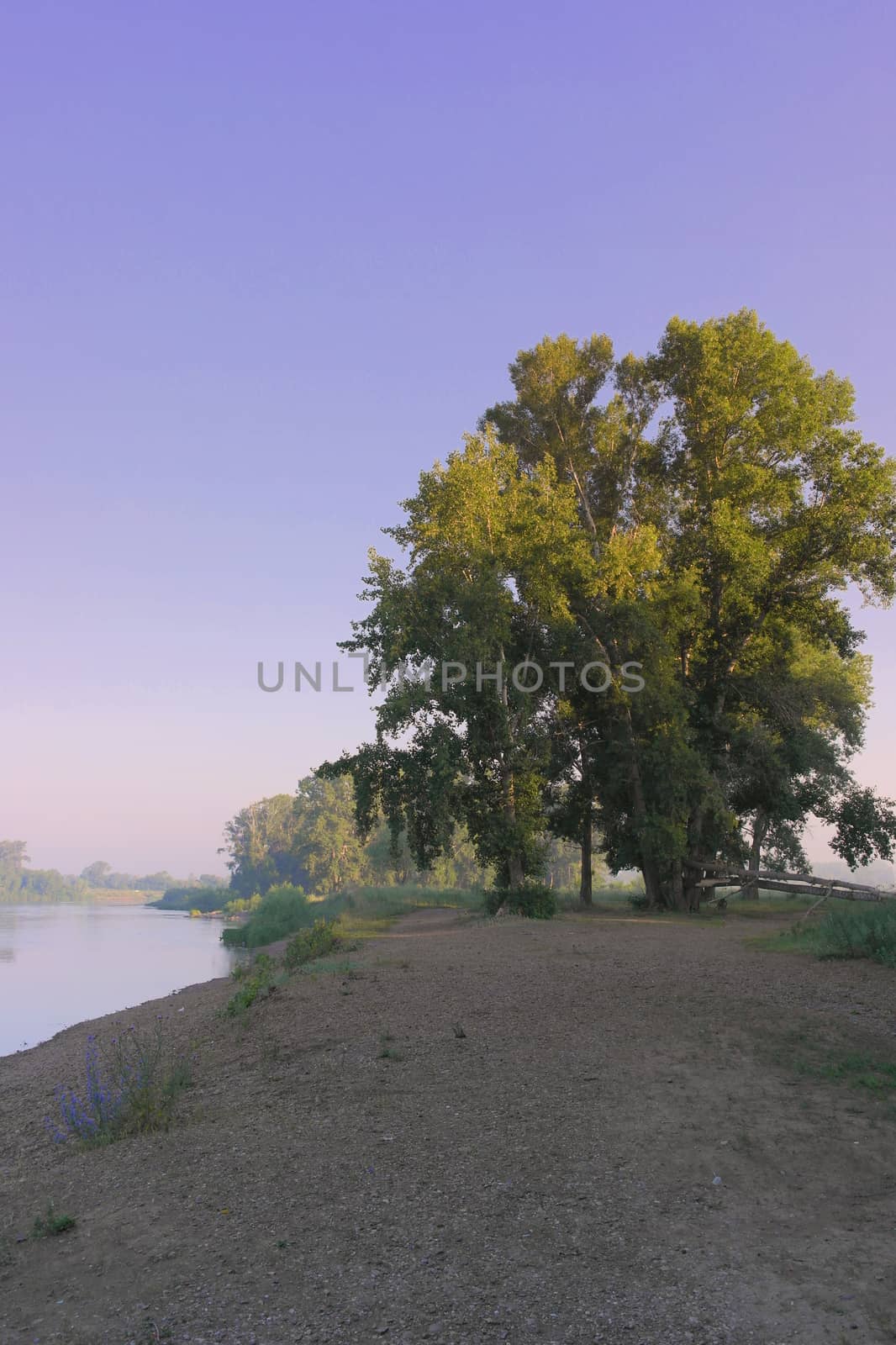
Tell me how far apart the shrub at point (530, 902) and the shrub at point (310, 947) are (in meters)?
5.64

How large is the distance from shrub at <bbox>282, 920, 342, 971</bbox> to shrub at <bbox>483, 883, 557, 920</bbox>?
5639mm

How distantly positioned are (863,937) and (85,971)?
2683cm

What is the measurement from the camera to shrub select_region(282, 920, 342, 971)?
17297mm

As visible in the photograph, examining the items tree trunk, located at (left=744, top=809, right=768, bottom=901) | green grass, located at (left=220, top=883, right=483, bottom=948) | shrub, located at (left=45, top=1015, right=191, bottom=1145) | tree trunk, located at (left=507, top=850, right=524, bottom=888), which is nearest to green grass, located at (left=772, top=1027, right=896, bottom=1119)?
shrub, located at (left=45, top=1015, right=191, bottom=1145)

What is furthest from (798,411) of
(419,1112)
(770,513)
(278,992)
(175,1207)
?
(175,1207)

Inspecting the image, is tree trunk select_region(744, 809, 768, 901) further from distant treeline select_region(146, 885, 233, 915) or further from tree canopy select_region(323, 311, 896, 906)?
distant treeline select_region(146, 885, 233, 915)

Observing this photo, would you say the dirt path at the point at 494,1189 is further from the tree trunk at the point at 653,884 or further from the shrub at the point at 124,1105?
the tree trunk at the point at 653,884

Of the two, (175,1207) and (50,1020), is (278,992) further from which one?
(50,1020)

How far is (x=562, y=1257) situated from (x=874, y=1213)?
5.83 ft

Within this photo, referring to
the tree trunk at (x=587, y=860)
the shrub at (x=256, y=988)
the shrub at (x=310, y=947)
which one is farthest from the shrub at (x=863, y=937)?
the tree trunk at (x=587, y=860)

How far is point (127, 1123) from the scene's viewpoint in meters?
7.09

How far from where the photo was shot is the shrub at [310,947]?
17297 mm

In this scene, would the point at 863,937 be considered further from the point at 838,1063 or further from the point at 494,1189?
the point at 494,1189

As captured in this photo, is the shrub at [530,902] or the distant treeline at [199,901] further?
the distant treeline at [199,901]
